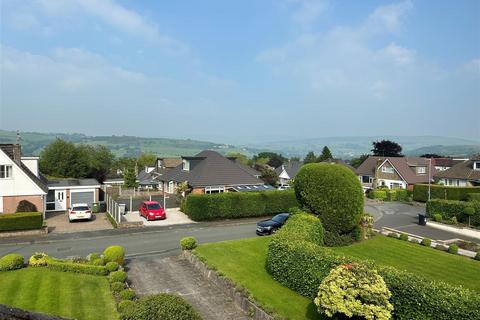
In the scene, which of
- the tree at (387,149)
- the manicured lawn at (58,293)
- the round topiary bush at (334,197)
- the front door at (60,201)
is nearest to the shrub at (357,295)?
the manicured lawn at (58,293)

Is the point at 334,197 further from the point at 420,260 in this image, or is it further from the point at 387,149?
the point at 387,149

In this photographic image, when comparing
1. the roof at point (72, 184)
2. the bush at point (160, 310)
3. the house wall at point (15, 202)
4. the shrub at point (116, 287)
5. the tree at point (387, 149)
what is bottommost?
the shrub at point (116, 287)

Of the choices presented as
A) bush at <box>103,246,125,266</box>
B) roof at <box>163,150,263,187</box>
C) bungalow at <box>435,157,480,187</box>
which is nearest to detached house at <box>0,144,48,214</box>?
roof at <box>163,150,263,187</box>

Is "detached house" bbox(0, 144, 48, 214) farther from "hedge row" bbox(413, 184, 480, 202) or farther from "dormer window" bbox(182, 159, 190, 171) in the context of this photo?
"hedge row" bbox(413, 184, 480, 202)

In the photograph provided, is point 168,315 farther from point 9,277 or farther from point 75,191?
point 75,191

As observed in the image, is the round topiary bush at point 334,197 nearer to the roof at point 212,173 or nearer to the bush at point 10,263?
the bush at point 10,263

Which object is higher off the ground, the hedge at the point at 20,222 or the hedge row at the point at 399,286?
the hedge row at the point at 399,286
